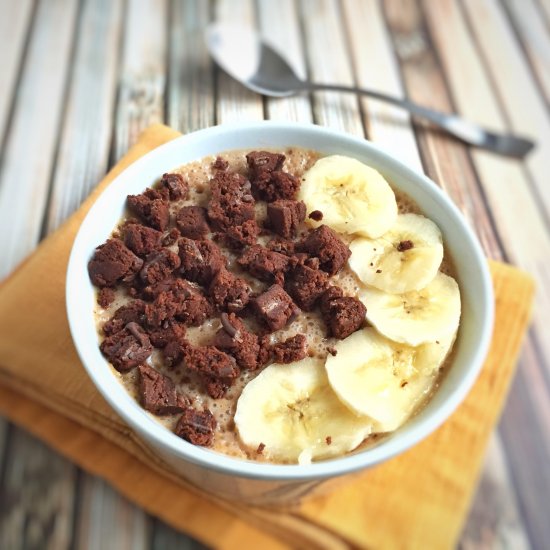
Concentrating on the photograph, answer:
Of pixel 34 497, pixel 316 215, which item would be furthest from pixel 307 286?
pixel 34 497

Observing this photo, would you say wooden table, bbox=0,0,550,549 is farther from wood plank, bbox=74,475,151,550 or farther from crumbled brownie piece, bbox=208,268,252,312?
crumbled brownie piece, bbox=208,268,252,312

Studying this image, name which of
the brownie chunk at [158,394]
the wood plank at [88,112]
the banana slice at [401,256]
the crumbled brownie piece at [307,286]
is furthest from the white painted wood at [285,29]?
the brownie chunk at [158,394]

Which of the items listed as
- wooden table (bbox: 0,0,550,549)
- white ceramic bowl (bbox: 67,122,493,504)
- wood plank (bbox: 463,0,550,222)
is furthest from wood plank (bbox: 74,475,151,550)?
wood plank (bbox: 463,0,550,222)

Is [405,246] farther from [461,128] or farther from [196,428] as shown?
[461,128]

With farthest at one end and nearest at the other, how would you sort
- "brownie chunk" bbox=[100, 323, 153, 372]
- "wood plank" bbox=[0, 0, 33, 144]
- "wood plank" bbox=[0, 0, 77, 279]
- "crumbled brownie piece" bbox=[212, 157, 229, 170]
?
"wood plank" bbox=[0, 0, 33, 144], "wood plank" bbox=[0, 0, 77, 279], "crumbled brownie piece" bbox=[212, 157, 229, 170], "brownie chunk" bbox=[100, 323, 153, 372]

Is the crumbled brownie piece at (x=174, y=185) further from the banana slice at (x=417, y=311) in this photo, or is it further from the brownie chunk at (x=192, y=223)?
the banana slice at (x=417, y=311)

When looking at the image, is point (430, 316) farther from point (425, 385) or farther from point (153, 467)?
point (153, 467)

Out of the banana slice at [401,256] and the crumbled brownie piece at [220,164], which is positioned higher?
the crumbled brownie piece at [220,164]
